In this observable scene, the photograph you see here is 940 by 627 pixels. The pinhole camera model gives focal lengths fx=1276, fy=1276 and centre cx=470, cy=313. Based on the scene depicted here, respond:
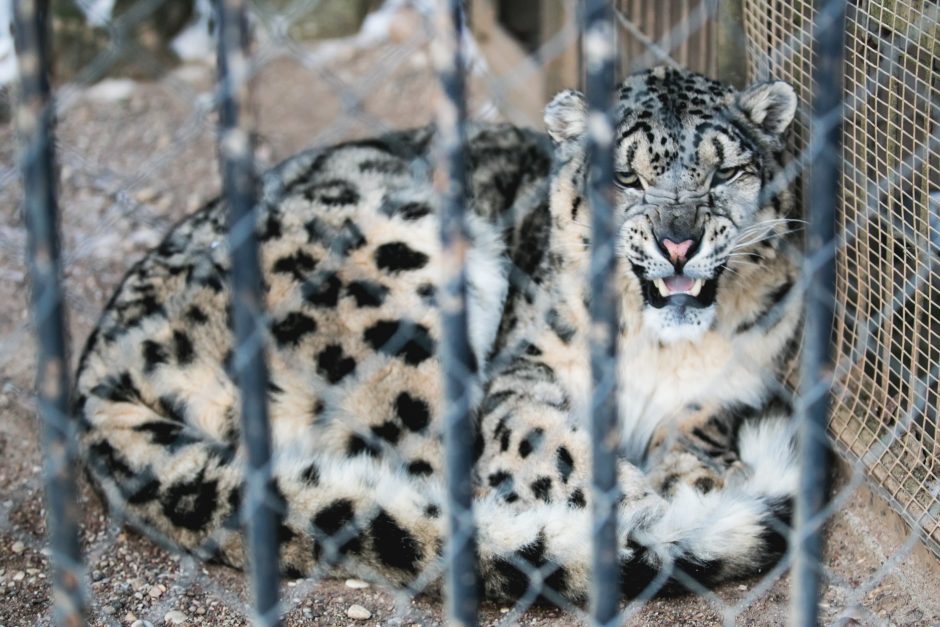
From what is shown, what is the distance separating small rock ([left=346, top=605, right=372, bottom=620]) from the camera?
100 inches

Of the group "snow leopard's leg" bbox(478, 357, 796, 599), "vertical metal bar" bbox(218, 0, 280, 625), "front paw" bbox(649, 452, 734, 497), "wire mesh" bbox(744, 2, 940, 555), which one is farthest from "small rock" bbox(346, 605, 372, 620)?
"wire mesh" bbox(744, 2, 940, 555)

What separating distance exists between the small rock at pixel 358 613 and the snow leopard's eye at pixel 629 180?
1062 mm

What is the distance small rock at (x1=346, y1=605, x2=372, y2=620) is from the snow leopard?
0.27 ft

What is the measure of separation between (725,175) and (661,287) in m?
0.28

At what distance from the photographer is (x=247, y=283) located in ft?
5.21

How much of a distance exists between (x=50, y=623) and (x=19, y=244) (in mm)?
1952

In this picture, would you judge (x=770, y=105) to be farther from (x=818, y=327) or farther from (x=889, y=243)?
(x=818, y=327)

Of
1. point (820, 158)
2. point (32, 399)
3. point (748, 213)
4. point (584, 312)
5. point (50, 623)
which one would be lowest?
point (50, 623)

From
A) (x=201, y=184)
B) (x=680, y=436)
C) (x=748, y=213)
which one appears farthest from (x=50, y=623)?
(x=201, y=184)

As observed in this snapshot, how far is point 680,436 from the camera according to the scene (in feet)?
10.1

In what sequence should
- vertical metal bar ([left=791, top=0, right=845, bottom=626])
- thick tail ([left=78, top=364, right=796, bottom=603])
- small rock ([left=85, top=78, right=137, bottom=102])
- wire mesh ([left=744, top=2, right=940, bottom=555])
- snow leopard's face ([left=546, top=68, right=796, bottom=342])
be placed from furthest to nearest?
1. small rock ([left=85, top=78, right=137, bottom=102])
2. snow leopard's face ([left=546, top=68, right=796, bottom=342])
3. wire mesh ([left=744, top=2, right=940, bottom=555])
4. thick tail ([left=78, top=364, right=796, bottom=603])
5. vertical metal bar ([left=791, top=0, right=845, bottom=626])

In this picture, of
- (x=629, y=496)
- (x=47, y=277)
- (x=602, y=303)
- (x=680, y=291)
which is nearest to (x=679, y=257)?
(x=680, y=291)

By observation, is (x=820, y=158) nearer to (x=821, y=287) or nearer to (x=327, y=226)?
(x=821, y=287)

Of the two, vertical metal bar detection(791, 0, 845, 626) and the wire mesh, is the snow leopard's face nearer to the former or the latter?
the wire mesh
